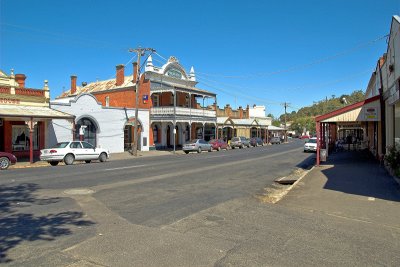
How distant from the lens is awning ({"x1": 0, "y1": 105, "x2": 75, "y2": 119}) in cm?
2283

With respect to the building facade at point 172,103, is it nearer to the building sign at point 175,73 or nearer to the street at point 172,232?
the building sign at point 175,73

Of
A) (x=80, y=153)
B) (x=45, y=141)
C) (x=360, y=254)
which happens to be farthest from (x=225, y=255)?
(x=45, y=141)

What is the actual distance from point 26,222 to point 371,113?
17464 millimetres

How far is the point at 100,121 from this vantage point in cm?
3378

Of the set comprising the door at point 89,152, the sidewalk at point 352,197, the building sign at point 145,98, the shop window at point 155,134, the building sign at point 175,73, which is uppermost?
the building sign at point 175,73

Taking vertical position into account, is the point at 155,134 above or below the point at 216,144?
above

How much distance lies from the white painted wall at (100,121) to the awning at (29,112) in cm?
205

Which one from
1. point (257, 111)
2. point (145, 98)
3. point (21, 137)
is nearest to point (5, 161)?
point (21, 137)

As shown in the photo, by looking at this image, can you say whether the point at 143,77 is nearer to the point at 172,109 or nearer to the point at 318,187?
the point at 172,109

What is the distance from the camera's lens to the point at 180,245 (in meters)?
5.84

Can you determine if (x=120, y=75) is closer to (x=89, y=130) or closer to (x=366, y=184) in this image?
(x=89, y=130)

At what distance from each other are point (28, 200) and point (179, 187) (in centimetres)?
468

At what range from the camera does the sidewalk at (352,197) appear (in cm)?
829

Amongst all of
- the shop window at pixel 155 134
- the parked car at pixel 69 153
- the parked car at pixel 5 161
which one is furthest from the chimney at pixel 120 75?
the parked car at pixel 5 161
